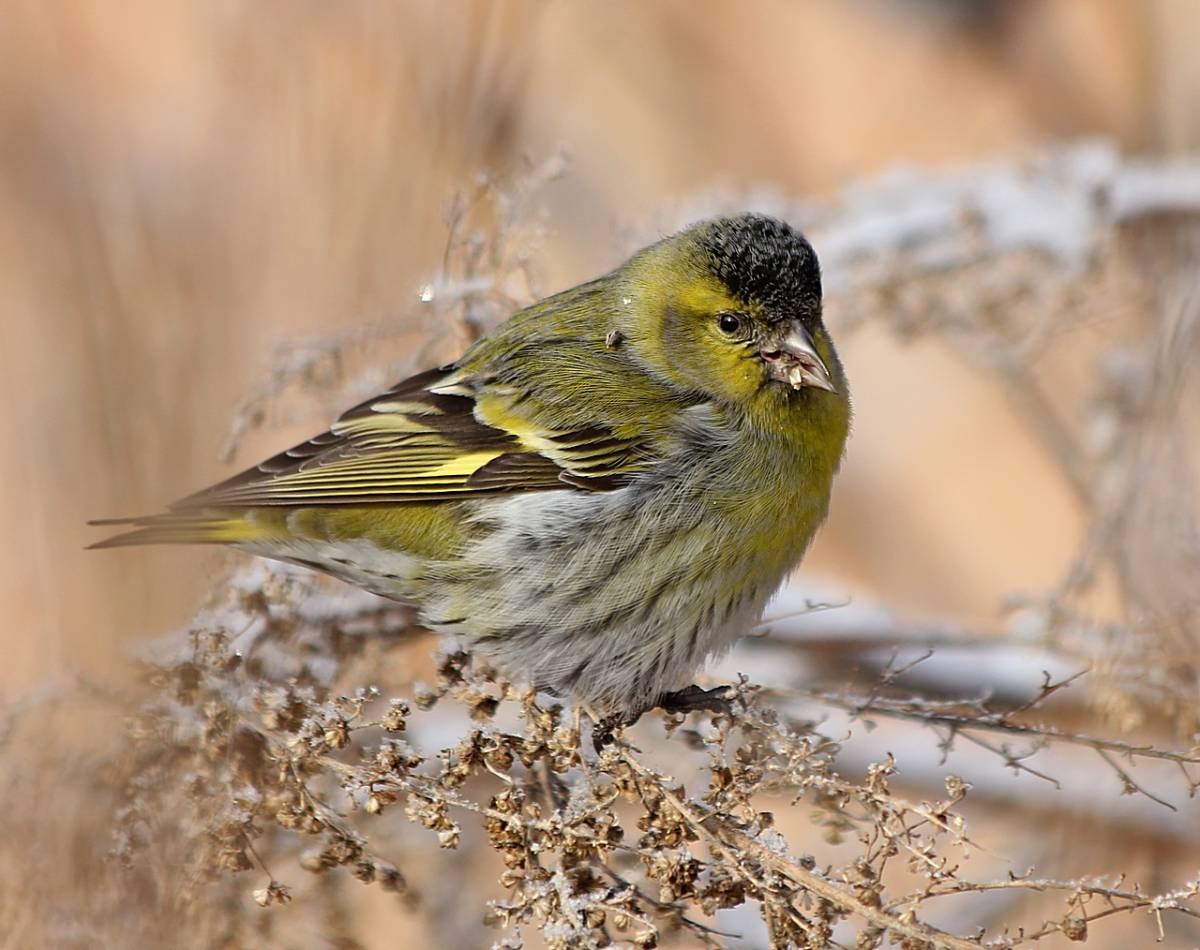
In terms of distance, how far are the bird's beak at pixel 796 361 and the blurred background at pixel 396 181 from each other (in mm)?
588

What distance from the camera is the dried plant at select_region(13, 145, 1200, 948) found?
209cm

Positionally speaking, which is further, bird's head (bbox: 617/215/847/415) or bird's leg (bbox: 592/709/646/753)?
bird's head (bbox: 617/215/847/415)

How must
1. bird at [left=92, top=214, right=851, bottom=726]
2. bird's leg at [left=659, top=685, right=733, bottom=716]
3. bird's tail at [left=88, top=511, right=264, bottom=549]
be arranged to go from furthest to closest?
bird at [left=92, top=214, right=851, bottom=726], bird's leg at [left=659, top=685, right=733, bottom=716], bird's tail at [left=88, top=511, right=264, bottom=549]

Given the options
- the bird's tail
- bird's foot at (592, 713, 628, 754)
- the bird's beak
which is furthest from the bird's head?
the bird's tail

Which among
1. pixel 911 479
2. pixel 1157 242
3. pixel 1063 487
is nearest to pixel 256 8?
pixel 1157 242

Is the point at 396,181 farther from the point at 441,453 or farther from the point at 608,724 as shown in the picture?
the point at 608,724

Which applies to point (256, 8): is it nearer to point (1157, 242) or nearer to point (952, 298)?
point (952, 298)

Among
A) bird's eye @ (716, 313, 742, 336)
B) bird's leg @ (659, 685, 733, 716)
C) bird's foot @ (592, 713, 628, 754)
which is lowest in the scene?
bird's foot @ (592, 713, 628, 754)

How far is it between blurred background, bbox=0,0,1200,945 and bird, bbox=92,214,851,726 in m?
0.22

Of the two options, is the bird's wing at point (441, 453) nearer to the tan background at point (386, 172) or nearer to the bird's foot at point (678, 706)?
the tan background at point (386, 172)

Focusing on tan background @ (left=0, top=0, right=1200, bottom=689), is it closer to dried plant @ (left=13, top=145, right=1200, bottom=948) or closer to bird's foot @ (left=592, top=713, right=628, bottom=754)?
dried plant @ (left=13, top=145, right=1200, bottom=948)

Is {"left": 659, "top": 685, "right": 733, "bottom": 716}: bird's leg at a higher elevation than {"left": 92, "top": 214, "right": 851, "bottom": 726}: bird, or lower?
lower

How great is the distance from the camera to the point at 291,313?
13.3ft

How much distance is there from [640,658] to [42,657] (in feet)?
4.12
